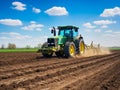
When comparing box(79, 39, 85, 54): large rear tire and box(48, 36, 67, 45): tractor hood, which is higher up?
box(48, 36, 67, 45): tractor hood

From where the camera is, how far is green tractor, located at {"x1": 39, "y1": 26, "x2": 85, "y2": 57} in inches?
763

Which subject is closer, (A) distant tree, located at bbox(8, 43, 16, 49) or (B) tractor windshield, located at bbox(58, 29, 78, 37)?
(B) tractor windshield, located at bbox(58, 29, 78, 37)

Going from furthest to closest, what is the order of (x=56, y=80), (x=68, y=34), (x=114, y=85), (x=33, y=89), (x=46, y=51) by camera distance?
(x=68, y=34) → (x=46, y=51) → (x=56, y=80) → (x=114, y=85) → (x=33, y=89)

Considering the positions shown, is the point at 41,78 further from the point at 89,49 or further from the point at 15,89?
the point at 89,49

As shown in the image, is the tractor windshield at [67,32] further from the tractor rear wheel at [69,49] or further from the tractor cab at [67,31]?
the tractor rear wheel at [69,49]

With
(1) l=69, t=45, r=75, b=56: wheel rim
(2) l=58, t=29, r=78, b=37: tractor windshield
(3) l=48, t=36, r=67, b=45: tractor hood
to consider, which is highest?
(2) l=58, t=29, r=78, b=37: tractor windshield

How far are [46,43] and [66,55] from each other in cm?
194

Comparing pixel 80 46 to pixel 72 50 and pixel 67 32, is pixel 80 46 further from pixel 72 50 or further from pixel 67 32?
pixel 67 32

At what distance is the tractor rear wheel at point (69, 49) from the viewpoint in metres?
19.4

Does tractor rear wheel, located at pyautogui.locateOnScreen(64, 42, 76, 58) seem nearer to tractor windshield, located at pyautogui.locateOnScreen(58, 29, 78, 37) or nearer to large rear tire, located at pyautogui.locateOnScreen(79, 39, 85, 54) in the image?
tractor windshield, located at pyautogui.locateOnScreen(58, 29, 78, 37)

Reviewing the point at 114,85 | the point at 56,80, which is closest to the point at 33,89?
the point at 56,80

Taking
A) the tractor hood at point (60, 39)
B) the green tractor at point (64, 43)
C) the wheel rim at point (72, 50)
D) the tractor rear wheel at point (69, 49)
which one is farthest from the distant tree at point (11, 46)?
the tractor rear wheel at point (69, 49)

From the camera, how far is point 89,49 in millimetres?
25766

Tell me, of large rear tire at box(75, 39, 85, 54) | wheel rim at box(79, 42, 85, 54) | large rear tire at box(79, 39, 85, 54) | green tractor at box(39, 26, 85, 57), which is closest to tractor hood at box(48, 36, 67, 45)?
green tractor at box(39, 26, 85, 57)
